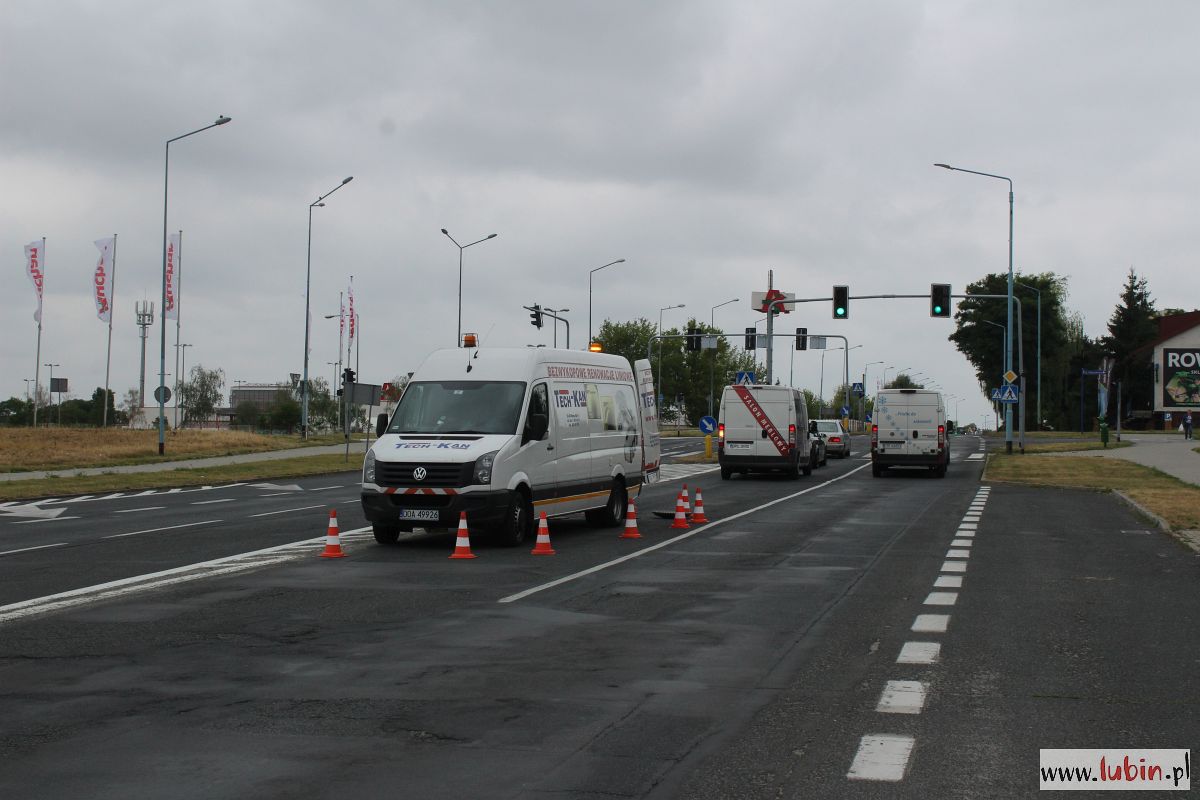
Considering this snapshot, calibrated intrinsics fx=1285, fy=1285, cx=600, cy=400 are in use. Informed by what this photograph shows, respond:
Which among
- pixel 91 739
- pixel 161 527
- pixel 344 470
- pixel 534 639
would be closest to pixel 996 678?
pixel 534 639

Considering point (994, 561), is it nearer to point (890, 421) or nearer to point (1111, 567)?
point (1111, 567)

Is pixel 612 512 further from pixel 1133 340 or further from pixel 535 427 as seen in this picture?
pixel 1133 340

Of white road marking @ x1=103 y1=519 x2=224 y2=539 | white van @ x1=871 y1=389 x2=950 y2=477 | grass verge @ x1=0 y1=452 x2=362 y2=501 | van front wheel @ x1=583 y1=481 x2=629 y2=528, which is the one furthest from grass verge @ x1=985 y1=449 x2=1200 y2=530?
grass verge @ x1=0 y1=452 x2=362 y2=501

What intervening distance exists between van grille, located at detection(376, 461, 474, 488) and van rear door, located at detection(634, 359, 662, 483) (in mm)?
6086

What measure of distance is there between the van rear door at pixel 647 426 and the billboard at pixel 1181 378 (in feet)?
309

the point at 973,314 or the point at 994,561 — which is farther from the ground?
the point at 973,314

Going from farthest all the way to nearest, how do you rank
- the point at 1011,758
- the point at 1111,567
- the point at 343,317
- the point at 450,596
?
1. the point at 343,317
2. the point at 1111,567
3. the point at 450,596
4. the point at 1011,758

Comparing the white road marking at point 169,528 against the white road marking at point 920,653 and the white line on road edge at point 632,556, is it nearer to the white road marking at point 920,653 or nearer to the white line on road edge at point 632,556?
the white line on road edge at point 632,556

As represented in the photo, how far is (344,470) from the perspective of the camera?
1601 inches

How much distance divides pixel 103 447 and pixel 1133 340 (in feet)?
340

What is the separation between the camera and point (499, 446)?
15.8 m

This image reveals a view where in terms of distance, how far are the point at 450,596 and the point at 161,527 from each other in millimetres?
9524

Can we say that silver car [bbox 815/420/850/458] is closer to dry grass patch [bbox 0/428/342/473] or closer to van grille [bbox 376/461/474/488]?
dry grass patch [bbox 0/428/342/473]

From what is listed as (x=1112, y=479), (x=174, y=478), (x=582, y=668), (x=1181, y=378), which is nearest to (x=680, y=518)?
(x=582, y=668)
